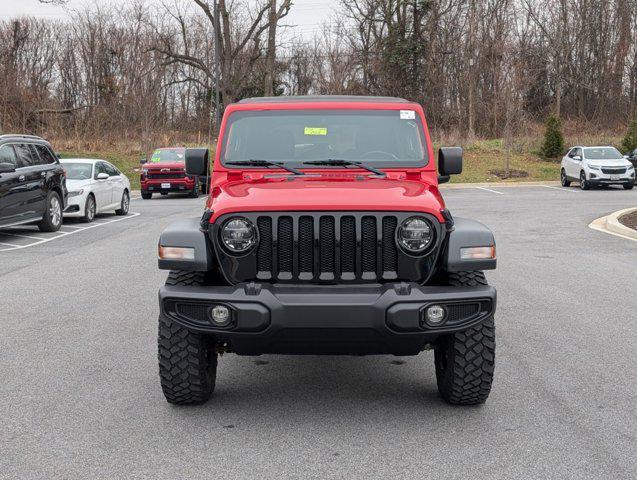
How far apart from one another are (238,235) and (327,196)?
1.86 ft

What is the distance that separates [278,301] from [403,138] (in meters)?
2.29

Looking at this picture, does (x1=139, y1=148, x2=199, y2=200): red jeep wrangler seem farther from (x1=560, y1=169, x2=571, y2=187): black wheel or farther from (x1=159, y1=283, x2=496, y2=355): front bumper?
(x1=159, y1=283, x2=496, y2=355): front bumper

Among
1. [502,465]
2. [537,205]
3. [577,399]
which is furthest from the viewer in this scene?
[537,205]

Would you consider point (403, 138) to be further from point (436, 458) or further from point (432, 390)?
point (436, 458)

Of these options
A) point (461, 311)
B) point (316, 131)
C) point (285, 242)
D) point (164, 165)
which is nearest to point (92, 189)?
point (164, 165)

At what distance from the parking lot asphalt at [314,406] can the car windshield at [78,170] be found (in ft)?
33.8

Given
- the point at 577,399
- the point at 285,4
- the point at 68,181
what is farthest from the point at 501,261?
the point at 285,4

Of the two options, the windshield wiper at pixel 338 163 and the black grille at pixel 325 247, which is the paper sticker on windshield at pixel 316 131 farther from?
the black grille at pixel 325 247

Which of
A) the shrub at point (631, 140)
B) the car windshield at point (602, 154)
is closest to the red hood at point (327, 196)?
the car windshield at point (602, 154)

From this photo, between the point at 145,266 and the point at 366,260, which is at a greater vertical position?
the point at 366,260

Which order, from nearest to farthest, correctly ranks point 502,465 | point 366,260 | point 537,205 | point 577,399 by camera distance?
point 502,465 → point 366,260 → point 577,399 → point 537,205

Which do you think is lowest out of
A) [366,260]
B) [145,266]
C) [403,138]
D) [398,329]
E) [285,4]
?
[145,266]

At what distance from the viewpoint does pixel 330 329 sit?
14.3ft

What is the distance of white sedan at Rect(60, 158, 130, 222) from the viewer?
18.4m
